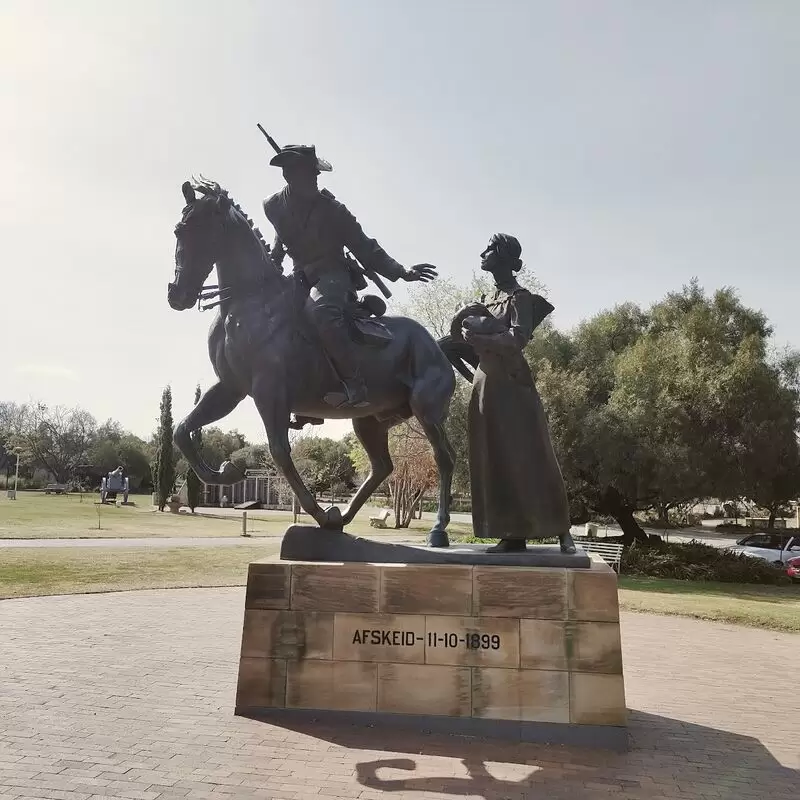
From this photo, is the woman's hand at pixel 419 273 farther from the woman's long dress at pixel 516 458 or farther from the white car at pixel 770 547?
the white car at pixel 770 547

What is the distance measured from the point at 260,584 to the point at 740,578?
60.5ft

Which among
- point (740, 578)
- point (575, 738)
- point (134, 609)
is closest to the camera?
point (575, 738)

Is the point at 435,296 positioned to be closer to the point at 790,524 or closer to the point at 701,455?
the point at 701,455

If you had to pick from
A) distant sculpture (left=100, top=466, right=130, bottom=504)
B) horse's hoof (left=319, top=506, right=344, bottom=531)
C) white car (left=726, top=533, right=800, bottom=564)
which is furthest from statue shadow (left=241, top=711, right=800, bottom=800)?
distant sculpture (left=100, top=466, right=130, bottom=504)

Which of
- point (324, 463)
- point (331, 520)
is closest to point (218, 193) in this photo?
point (331, 520)

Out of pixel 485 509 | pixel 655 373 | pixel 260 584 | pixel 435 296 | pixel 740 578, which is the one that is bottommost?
pixel 740 578

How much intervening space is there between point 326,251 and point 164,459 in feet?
146

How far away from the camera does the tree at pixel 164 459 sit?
4734 centimetres

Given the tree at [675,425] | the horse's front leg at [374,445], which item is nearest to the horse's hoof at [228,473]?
the horse's front leg at [374,445]

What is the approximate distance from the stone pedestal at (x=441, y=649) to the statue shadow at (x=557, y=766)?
0.59ft

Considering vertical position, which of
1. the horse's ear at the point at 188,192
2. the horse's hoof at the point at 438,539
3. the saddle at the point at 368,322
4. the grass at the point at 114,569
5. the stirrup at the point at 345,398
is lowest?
the grass at the point at 114,569

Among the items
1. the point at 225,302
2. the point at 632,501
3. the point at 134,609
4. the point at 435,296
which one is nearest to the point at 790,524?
the point at 632,501

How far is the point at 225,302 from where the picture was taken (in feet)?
20.1

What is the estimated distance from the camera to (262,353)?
19.6ft
